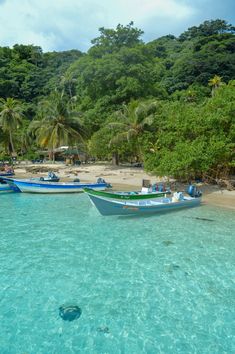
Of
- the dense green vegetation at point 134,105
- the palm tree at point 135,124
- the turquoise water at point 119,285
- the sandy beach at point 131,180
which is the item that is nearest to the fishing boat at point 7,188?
the sandy beach at point 131,180

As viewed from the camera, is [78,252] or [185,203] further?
[185,203]

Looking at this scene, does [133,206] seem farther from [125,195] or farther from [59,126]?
[59,126]

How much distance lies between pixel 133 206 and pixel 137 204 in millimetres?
386

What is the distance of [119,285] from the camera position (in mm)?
7758

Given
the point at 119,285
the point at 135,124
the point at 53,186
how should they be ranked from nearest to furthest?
the point at 119,285
the point at 53,186
the point at 135,124

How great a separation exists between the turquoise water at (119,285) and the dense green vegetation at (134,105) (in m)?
7.31

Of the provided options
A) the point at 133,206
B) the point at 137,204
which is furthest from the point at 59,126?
the point at 133,206

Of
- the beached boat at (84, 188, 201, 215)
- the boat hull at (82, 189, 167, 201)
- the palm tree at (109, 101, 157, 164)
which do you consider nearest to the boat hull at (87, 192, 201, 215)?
the beached boat at (84, 188, 201, 215)

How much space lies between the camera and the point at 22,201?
62.5ft

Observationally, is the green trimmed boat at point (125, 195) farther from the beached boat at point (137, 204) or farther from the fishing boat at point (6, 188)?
the fishing boat at point (6, 188)

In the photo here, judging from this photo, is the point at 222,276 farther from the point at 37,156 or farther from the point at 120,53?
the point at 37,156

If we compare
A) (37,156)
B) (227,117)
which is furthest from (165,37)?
(227,117)

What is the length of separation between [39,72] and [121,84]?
1834 inches

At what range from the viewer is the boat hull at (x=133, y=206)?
45.6ft
